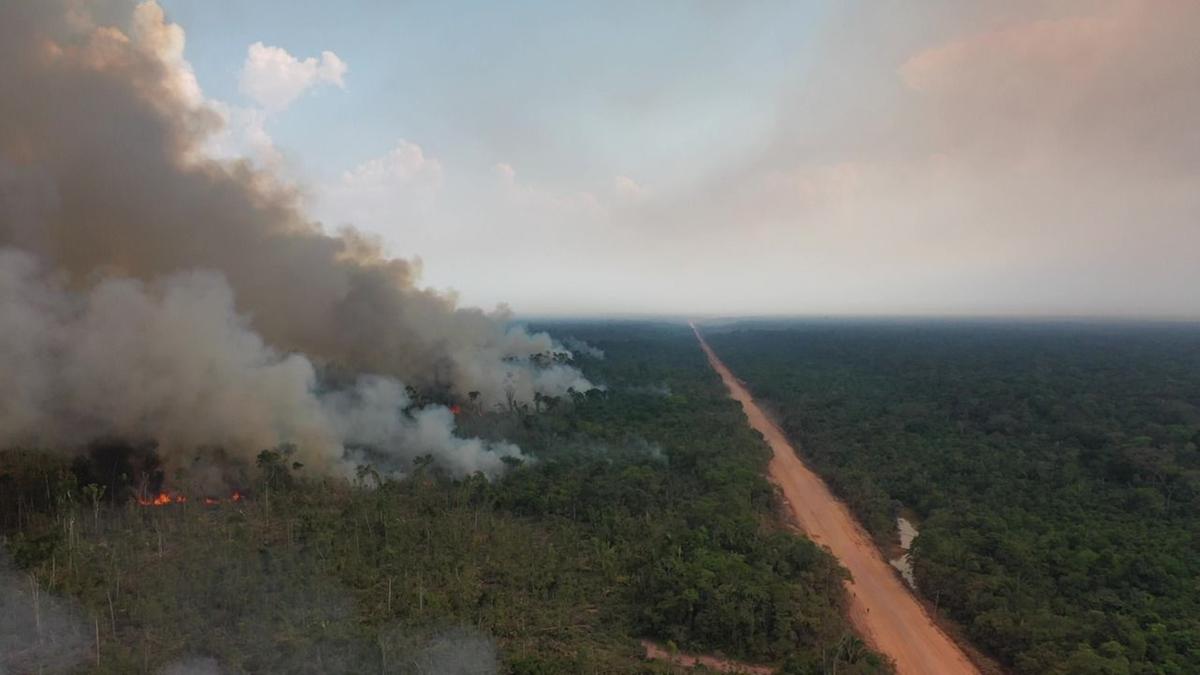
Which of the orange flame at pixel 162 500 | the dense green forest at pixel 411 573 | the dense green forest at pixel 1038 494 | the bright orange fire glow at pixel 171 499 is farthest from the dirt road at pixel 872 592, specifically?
the orange flame at pixel 162 500

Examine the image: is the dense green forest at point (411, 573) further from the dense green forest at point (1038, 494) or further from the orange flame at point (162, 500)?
the dense green forest at point (1038, 494)

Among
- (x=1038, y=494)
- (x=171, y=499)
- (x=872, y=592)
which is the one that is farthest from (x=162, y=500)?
(x=1038, y=494)

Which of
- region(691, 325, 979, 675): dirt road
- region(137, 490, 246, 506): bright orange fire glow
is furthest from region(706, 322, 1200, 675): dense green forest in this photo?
region(137, 490, 246, 506): bright orange fire glow

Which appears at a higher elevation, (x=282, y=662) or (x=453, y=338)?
(x=453, y=338)

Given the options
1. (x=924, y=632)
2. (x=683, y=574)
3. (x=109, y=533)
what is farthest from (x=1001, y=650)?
(x=109, y=533)

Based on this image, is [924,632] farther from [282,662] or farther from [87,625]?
[87,625]

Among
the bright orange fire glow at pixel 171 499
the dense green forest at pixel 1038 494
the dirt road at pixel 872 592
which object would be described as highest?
the bright orange fire glow at pixel 171 499
